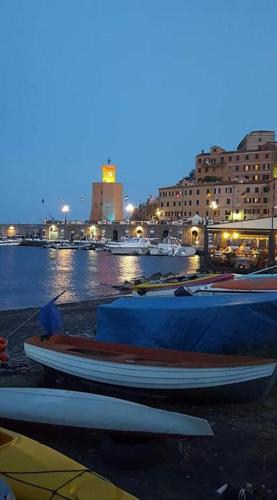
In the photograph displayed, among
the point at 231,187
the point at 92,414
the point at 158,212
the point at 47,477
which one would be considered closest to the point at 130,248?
the point at 231,187

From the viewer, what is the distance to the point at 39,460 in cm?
555

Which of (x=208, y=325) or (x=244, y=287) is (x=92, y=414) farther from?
(x=244, y=287)

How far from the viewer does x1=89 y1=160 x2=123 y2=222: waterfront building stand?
16162 centimetres

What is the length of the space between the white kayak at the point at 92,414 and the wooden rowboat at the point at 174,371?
1240mm

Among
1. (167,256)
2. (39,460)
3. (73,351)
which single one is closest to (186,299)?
(73,351)

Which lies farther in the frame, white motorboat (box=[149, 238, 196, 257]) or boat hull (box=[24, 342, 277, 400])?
white motorboat (box=[149, 238, 196, 257])

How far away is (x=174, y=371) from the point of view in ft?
27.9

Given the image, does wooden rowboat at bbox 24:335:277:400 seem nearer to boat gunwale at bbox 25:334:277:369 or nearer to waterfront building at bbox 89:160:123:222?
boat gunwale at bbox 25:334:277:369

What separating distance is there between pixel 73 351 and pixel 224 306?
126 inches

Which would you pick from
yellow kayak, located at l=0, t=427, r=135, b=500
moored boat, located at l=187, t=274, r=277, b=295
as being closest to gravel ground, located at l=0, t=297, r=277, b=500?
yellow kayak, located at l=0, t=427, r=135, b=500

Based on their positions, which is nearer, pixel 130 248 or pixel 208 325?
pixel 208 325

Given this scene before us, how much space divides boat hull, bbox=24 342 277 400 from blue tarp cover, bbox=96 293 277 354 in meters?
1.61

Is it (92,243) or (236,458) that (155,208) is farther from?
(236,458)

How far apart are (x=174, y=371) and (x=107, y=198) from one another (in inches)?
6086
